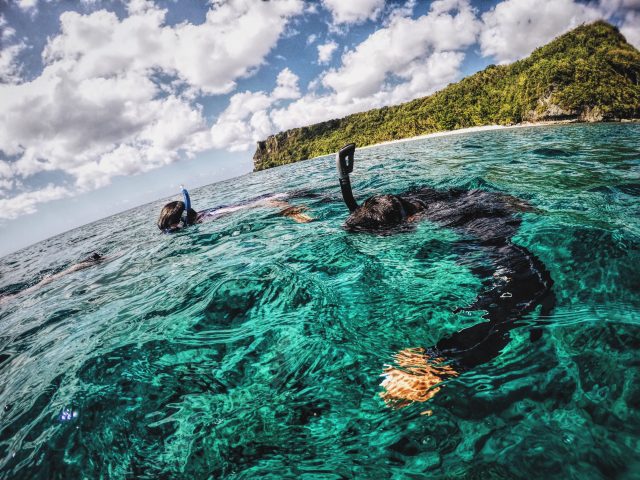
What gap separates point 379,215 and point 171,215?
7251 mm

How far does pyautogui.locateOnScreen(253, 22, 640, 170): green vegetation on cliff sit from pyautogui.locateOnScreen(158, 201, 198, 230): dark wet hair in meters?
45.4

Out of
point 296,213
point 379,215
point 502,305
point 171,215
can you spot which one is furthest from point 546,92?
point 502,305

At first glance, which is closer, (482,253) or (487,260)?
(487,260)

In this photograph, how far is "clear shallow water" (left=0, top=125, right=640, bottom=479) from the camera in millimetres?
1597

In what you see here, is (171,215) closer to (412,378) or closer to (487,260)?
(487,260)

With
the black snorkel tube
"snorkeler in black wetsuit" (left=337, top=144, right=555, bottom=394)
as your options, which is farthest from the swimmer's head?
the black snorkel tube

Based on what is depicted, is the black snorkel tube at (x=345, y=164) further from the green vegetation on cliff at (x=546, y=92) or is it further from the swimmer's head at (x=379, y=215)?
the green vegetation on cliff at (x=546, y=92)

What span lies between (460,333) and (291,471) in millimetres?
1579

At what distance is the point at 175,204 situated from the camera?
9.66 metres

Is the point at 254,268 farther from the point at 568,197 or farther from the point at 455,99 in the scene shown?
the point at 455,99

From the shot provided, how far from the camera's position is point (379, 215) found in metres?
5.18

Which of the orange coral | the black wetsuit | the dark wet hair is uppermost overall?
the dark wet hair

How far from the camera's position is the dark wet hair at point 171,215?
31.1ft

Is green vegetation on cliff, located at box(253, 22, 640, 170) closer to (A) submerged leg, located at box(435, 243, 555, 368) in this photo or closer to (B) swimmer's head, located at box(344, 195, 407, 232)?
(B) swimmer's head, located at box(344, 195, 407, 232)
